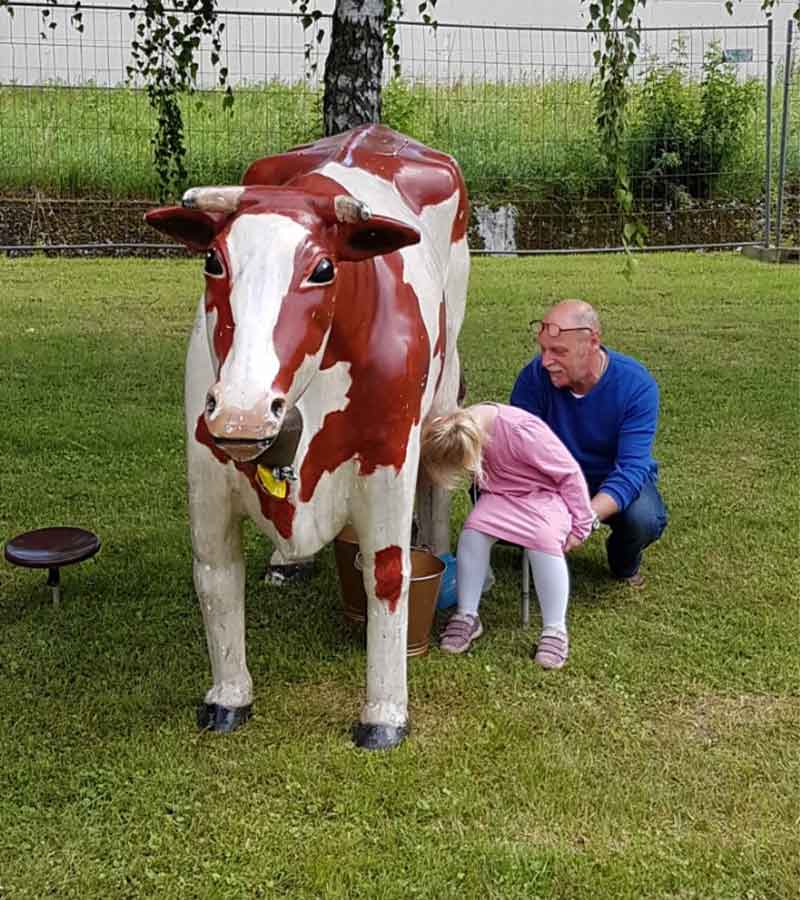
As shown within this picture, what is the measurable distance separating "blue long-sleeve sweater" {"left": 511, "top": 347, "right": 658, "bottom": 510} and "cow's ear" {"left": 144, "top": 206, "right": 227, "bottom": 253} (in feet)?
6.71

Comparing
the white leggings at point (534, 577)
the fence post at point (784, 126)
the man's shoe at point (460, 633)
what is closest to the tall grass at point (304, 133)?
the fence post at point (784, 126)

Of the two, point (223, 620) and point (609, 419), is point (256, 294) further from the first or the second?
point (609, 419)

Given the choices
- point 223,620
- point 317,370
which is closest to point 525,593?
point 223,620

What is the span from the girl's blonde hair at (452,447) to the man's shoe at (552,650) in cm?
61

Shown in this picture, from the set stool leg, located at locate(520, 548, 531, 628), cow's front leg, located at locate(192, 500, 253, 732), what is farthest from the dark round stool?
stool leg, located at locate(520, 548, 531, 628)

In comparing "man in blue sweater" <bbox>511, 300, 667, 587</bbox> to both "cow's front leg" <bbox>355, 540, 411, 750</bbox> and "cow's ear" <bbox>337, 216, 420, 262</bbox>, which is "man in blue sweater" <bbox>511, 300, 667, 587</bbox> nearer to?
"cow's front leg" <bbox>355, 540, 411, 750</bbox>

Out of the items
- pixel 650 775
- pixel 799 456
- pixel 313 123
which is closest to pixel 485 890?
pixel 650 775

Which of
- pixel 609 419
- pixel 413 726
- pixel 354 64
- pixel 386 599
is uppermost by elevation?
pixel 354 64

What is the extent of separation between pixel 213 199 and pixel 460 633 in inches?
76.5

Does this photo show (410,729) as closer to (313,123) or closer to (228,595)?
(228,595)

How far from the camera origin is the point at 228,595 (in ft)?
11.3

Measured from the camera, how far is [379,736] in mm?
3469

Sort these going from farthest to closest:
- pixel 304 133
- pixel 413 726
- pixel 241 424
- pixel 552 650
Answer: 1. pixel 304 133
2. pixel 552 650
3. pixel 413 726
4. pixel 241 424

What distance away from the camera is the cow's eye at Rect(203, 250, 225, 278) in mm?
2715
